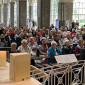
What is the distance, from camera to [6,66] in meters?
4.50

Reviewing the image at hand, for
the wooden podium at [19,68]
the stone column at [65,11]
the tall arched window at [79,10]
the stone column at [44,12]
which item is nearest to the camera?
the wooden podium at [19,68]

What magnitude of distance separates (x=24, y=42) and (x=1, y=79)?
5.23m

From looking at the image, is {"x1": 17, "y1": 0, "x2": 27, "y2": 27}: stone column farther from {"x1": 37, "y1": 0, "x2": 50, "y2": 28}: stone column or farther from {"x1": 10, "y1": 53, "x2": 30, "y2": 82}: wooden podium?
{"x1": 10, "y1": 53, "x2": 30, "y2": 82}: wooden podium

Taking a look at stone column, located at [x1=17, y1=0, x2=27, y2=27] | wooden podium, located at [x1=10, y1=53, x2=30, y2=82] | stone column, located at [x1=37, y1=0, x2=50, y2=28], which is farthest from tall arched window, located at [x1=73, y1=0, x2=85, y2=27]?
wooden podium, located at [x1=10, y1=53, x2=30, y2=82]

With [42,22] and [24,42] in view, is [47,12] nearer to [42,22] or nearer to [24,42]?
[42,22]

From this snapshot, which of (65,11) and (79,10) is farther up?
(79,10)

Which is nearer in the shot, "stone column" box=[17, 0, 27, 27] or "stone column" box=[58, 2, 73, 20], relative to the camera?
"stone column" box=[58, 2, 73, 20]

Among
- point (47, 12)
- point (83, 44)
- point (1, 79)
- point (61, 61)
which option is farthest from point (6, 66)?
point (47, 12)

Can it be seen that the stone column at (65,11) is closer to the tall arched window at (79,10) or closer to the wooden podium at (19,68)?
the tall arched window at (79,10)

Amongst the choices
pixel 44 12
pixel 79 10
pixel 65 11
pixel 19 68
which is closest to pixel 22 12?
pixel 65 11

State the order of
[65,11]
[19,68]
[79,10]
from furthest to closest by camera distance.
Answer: [79,10]
[65,11]
[19,68]

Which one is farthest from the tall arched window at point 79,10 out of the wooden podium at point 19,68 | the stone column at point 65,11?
the wooden podium at point 19,68

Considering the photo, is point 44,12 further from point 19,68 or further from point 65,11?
point 19,68

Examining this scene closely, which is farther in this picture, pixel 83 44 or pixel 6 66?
pixel 83 44
